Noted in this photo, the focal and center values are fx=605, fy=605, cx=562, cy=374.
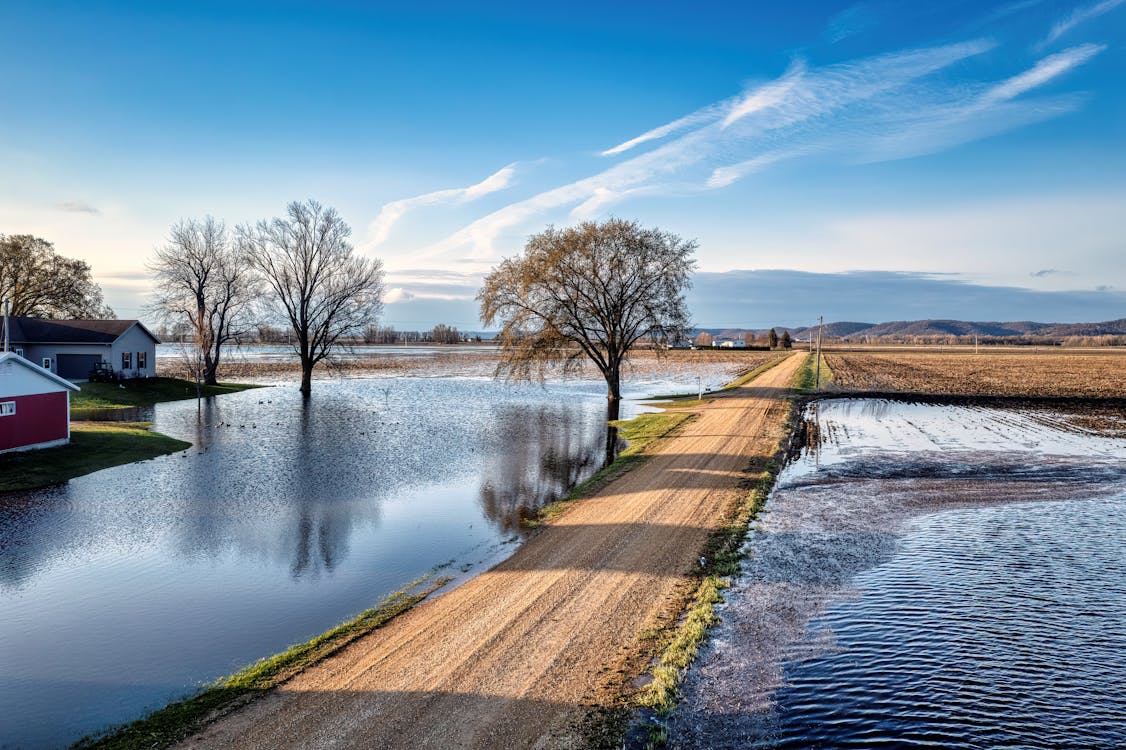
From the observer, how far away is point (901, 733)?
7.51 m

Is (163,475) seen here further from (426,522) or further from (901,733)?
(901,733)

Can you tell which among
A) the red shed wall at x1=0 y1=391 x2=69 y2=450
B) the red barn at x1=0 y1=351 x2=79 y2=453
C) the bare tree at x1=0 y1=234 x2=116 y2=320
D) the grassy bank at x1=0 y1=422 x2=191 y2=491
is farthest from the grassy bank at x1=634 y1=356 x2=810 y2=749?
the bare tree at x1=0 y1=234 x2=116 y2=320

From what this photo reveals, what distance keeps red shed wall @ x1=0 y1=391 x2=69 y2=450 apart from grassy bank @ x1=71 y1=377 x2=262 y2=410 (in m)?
14.6

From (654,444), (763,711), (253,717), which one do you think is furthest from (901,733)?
(654,444)

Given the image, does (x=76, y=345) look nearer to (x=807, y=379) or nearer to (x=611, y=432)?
(x=611, y=432)

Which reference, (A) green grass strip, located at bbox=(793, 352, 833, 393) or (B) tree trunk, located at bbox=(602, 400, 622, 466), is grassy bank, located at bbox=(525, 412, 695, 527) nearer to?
(B) tree trunk, located at bbox=(602, 400, 622, 466)

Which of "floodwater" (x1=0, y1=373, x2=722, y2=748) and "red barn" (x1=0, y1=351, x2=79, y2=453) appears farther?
"red barn" (x1=0, y1=351, x2=79, y2=453)

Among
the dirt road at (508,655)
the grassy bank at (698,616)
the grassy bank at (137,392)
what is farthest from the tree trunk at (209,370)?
the grassy bank at (698,616)

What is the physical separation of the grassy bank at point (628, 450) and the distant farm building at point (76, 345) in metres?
41.1

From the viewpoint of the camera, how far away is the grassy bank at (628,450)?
1773 cm

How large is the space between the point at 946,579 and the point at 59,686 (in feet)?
50.4

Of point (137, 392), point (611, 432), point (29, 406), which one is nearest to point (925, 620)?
point (611, 432)

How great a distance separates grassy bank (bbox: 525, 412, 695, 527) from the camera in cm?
1773

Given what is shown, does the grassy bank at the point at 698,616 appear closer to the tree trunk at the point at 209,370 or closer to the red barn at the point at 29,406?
the red barn at the point at 29,406
